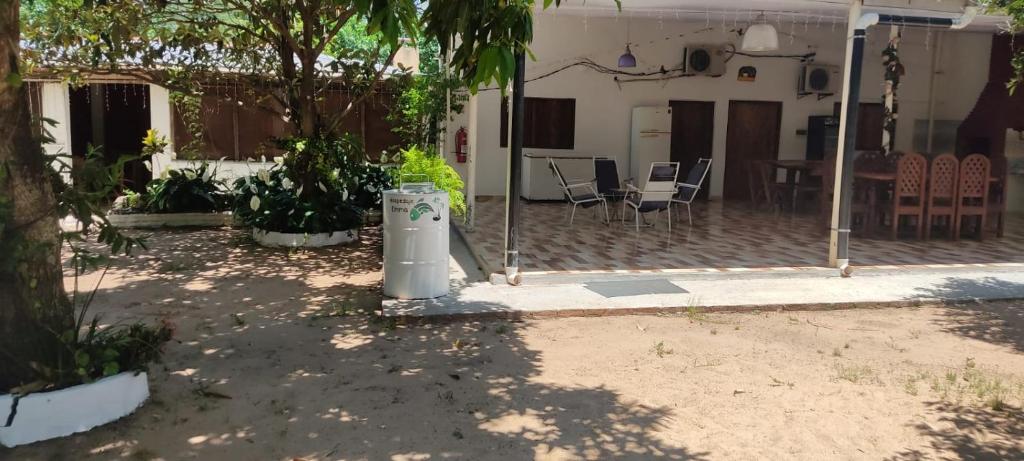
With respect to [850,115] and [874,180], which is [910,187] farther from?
[850,115]

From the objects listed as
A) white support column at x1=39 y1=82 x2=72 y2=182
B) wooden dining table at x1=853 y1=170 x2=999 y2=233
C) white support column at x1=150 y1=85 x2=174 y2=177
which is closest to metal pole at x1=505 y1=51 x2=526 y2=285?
wooden dining table at x1=853 y1=170 x2=999 y2=233

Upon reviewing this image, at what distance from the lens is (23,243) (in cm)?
318

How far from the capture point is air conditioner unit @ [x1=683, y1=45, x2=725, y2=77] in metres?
12.3

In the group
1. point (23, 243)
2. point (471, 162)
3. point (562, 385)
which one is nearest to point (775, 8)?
point (471, 162)

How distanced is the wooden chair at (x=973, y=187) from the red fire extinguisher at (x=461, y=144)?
22.6 ft

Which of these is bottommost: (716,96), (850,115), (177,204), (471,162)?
(177,204)

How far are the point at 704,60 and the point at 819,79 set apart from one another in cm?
200

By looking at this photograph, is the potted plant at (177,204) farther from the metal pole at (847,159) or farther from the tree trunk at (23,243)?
the metal pole at (847,159)

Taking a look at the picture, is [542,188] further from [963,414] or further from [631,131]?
[963,414]

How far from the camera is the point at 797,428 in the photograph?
3.53 meters

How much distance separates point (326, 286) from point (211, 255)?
2005 mm

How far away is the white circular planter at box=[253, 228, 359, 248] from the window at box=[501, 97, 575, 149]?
15.6ft

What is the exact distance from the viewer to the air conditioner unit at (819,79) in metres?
12.4

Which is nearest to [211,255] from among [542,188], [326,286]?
[326,286]
